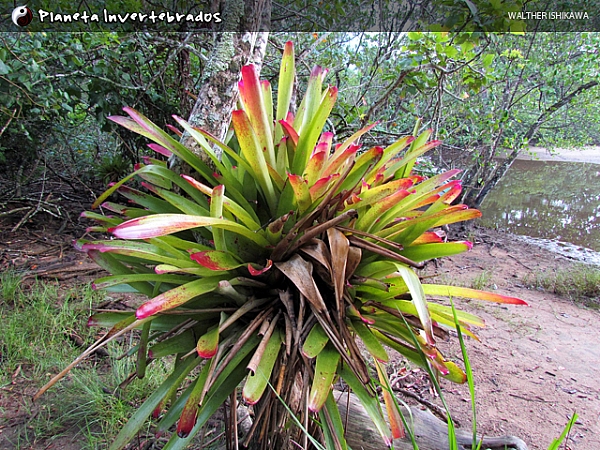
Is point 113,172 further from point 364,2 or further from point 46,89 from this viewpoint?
point 364,2

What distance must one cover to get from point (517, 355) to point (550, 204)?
8575mm

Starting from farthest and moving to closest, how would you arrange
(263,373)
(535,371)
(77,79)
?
(77,79) < (535,371) < (263,373)

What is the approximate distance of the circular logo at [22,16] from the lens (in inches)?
99.8

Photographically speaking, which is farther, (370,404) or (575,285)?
(575,285)

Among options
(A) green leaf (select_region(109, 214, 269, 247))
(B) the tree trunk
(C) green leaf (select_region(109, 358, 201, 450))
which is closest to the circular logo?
(B) the tree trunk

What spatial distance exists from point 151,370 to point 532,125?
7.24 meters

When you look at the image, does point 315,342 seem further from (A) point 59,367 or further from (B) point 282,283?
(A) point 59,367

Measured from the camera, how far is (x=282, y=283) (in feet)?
3.51

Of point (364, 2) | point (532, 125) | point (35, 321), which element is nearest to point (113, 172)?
point (35, 321)

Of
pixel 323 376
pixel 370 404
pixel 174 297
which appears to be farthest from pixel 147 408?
pixel 370 404

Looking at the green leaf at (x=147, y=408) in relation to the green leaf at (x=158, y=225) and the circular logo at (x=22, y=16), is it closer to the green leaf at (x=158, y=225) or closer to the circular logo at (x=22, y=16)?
the green leaf at (x=158, y=225)

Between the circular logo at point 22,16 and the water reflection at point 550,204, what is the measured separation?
7.78 m

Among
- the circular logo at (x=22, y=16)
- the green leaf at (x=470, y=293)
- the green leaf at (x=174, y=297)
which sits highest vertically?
the circular logo at (x=22, y=16)

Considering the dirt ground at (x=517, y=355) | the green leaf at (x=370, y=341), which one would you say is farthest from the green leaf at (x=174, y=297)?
the dirt ground at (x=517, y=355)
